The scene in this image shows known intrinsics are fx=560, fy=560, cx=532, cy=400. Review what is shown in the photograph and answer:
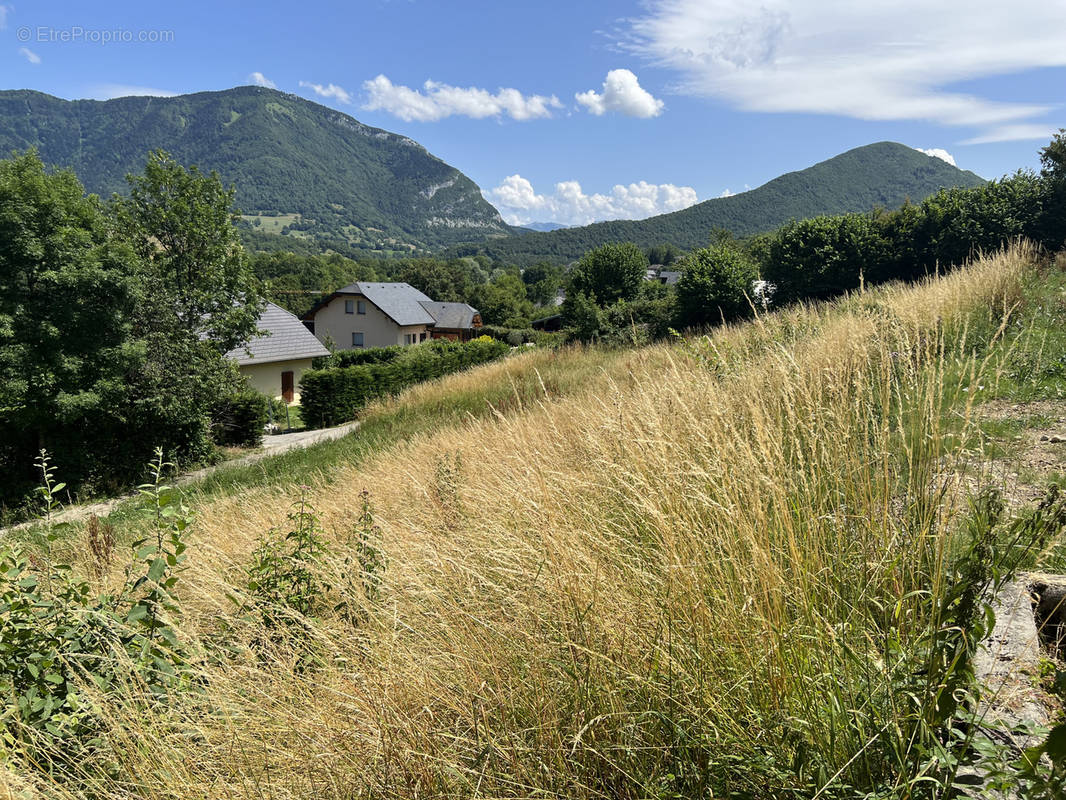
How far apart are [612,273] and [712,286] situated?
19683 mm

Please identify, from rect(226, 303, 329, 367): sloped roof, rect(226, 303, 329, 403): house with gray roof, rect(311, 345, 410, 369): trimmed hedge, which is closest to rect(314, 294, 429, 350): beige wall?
rect(311, 345, 410, 369): trimmed hedge

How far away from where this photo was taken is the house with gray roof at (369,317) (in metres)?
53.4

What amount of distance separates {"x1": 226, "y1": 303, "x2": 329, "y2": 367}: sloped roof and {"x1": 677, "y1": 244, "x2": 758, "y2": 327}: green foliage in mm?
19353

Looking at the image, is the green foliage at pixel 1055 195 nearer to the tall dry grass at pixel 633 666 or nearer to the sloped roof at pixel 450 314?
the tall dry grass at pixel 633 666

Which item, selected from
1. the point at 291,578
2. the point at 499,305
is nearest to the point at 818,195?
the point at 499,305

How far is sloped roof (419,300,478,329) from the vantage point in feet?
204

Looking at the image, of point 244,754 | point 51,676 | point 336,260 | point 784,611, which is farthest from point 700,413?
point 336,260

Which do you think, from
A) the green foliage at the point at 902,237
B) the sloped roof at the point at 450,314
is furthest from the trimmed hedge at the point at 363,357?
the sloped roof at the point at 450,314

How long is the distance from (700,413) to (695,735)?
5.68 feet

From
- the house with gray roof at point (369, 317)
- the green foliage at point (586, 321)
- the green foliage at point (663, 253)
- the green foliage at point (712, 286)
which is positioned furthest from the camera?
the green foliage at point (663, 253)

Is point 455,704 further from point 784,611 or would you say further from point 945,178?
point 945,178

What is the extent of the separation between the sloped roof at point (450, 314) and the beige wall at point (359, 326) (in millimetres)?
6474

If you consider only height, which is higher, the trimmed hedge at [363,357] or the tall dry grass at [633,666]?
the trimmed hedge at [363,357]

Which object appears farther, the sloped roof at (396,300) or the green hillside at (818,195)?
the green hillside at (818,195)
